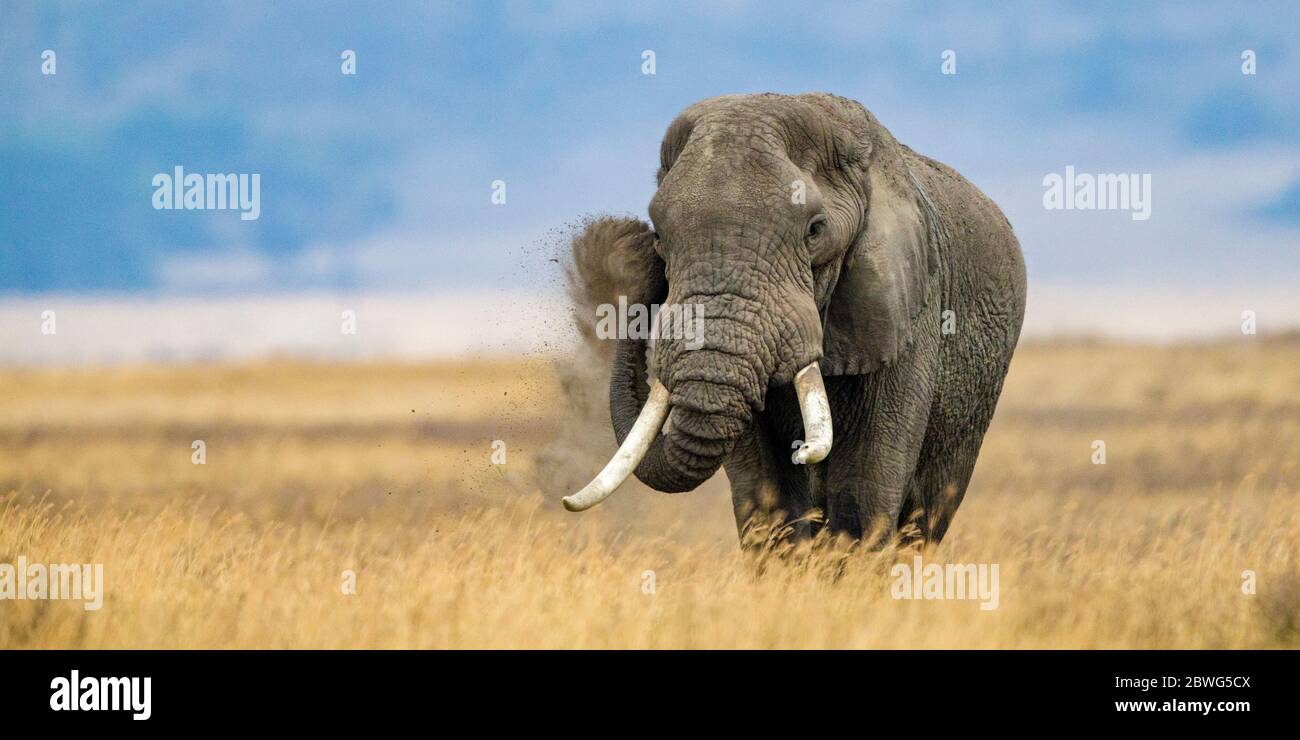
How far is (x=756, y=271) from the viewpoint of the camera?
13250mm

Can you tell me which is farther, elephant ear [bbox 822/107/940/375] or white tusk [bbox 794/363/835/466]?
elephant ear [bbox 822/107/940/375]

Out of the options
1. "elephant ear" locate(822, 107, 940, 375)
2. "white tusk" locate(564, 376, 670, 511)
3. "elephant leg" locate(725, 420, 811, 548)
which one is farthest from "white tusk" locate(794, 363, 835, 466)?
"elephant leg" locate(725, 420, 811, 548)

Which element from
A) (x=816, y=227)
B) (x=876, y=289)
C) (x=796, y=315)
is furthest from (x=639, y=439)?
(x=876, y=289)

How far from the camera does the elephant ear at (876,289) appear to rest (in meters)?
14.2

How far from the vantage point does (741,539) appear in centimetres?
1553

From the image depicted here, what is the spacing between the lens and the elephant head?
13.1 metres

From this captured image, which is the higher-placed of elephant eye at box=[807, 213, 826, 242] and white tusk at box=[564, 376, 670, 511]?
elephant eye at box=[807, 213, 826, 242]

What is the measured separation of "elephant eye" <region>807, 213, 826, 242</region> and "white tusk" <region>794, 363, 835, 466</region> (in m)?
0.93

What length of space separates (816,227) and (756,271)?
752mm

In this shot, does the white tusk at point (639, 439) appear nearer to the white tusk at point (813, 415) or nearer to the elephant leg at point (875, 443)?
the white tusk at point (813, 415)

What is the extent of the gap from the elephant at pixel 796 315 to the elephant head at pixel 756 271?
1cm

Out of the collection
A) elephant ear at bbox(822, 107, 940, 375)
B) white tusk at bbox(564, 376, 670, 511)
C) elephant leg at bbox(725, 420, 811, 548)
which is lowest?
elephant leg at bbox(725, 420, 811, 548)

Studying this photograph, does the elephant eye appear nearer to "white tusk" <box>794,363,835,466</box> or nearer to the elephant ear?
the elephant ear

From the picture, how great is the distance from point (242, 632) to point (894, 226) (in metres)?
5.57
